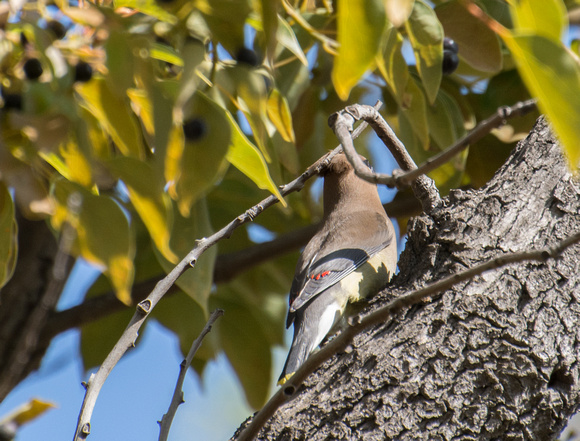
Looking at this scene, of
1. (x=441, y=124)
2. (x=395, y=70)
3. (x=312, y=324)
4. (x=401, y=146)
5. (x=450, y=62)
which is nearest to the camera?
(x=395, y=70)

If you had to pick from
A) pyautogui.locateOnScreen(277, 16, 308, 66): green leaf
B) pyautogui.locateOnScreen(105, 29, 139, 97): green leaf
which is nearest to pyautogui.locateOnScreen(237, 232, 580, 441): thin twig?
pyautogui.locateOnScreen(105, 29, 139, 97): green leaf

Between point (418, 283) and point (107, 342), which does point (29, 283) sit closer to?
point (107, 342)

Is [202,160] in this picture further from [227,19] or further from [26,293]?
[26,293]

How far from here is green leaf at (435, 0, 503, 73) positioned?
80.5 inches

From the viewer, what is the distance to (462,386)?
1.73 m

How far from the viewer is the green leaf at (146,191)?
4.83 ft

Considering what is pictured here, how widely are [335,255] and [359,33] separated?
6.36 feet

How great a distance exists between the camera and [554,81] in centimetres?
110

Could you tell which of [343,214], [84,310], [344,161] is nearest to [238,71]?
[84,310]

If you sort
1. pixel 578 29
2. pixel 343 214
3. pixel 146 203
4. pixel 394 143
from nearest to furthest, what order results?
1. pixel 146 203
2. pixel 394 143
3. pixel 578 29
4. pixel 343 214

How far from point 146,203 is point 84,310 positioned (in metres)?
1.52

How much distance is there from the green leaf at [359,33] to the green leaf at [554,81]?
0.22 metres

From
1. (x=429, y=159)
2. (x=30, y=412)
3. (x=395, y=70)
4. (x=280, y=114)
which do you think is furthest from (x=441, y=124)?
(x=30, y=412)

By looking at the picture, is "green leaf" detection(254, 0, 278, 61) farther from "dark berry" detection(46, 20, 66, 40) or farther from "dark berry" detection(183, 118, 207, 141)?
"dark berry" detection(46, 20, 66, 40)
